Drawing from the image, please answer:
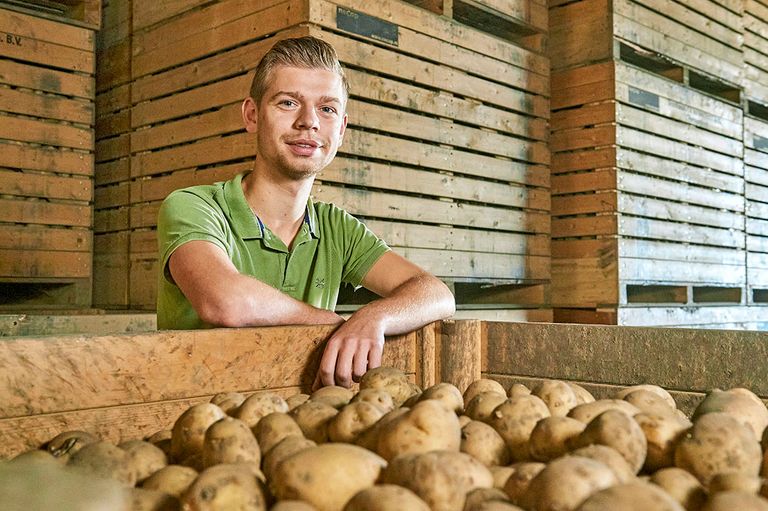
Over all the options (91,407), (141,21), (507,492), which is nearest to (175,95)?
(141,21)

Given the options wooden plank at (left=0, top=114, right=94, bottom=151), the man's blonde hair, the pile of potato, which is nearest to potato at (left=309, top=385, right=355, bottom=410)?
the pile of potato

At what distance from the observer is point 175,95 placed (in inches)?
199

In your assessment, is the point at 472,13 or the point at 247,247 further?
the point at 472,13

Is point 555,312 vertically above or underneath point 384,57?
underneath

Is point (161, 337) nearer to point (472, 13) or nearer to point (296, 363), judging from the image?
point (296, 363)

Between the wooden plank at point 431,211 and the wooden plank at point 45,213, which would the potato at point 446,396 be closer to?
the wooden plank at point 431,211

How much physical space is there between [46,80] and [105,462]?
4331 mm

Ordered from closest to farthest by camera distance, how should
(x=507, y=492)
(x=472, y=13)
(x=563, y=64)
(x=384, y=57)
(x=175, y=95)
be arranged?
(x=507, y=492), (x=384, y=57), (x=175, y=95), (x=472, y=13), (x=563, y=64)

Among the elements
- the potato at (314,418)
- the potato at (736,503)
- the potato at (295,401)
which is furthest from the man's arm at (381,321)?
the potato at (736,503)

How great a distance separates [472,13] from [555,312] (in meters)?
2.27

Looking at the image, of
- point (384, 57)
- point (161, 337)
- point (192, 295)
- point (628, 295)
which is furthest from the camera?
point (628, 295)

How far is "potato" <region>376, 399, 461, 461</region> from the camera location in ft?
4.54

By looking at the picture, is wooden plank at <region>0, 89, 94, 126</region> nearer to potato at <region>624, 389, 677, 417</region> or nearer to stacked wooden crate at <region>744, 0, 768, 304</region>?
potato at <region>624, 389, 677, 417</region>

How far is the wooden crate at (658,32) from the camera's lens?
19.7ft
